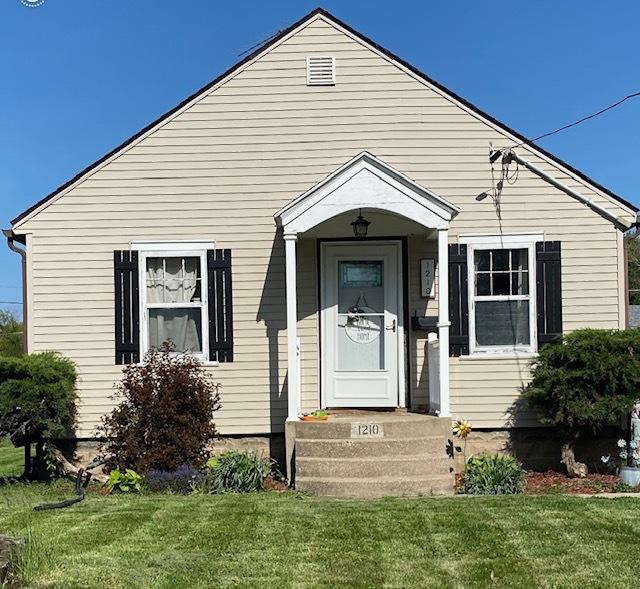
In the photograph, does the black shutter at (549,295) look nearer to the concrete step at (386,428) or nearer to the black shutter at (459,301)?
the black shutter at (459,301)

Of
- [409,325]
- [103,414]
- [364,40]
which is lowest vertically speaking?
[103,414]

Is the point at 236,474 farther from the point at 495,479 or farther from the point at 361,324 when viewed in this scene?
the point at 495,479

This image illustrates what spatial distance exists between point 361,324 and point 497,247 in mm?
2014

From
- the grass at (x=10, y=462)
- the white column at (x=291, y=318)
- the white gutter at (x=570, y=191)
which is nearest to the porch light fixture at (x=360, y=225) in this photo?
the white column at (x=291, y=318)

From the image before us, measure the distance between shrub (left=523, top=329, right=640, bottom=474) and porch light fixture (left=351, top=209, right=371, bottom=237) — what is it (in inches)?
106

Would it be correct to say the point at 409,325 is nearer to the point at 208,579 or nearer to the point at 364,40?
the point at 364,40

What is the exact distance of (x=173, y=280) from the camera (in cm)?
995

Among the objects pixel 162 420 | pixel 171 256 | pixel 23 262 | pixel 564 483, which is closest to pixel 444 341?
pixel 564 483

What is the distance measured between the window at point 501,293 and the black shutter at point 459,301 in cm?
7

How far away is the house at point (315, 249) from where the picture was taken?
32.2 ft

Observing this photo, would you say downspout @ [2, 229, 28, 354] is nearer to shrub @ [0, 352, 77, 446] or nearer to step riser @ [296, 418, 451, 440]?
shrub @ [0, 352, 77, 446]

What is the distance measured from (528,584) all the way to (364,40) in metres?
7.35

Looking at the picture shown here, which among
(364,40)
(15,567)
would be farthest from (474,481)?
(364,40)

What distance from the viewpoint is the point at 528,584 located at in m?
4.75
